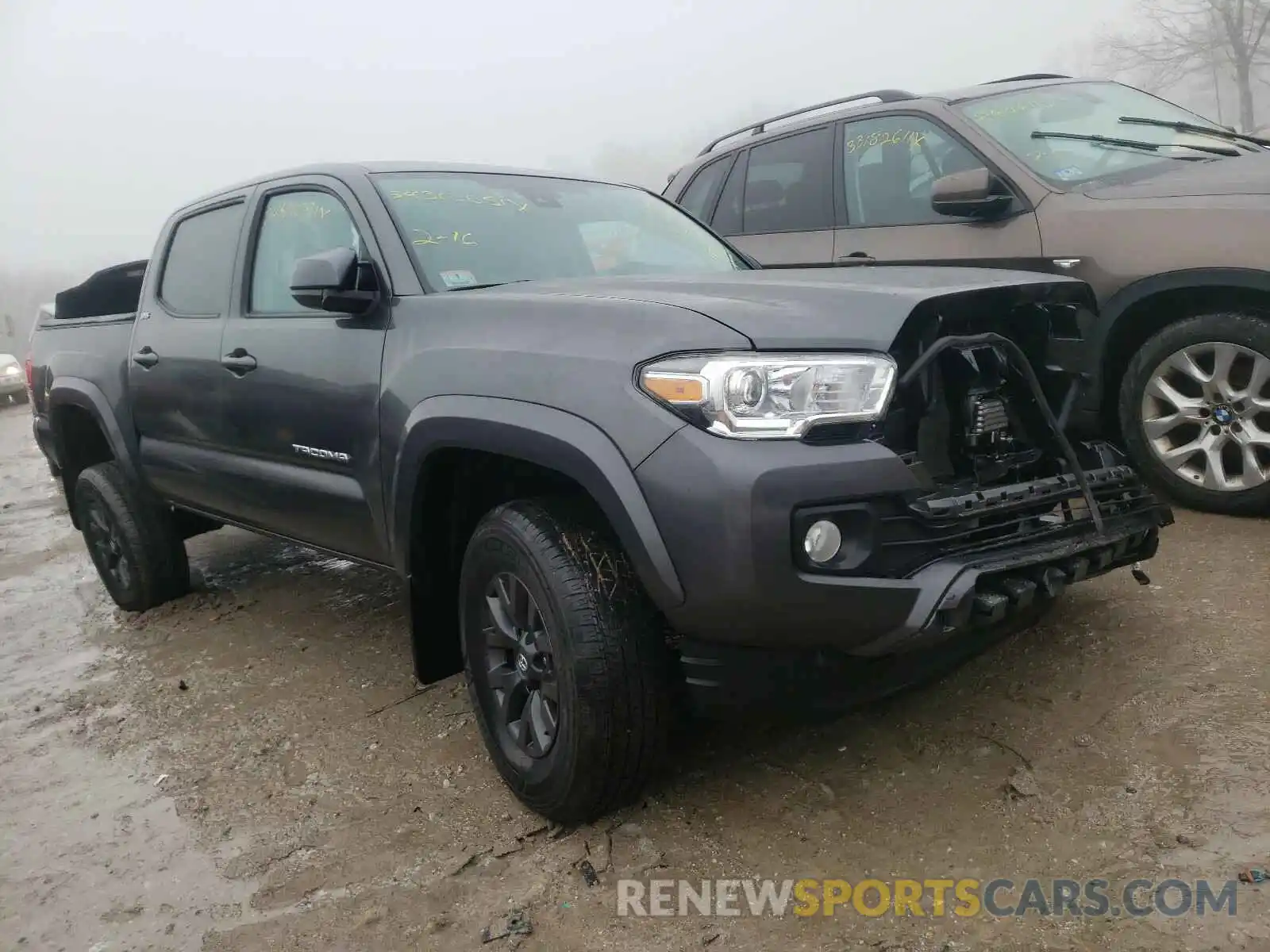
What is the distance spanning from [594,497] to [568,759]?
63 centimetres

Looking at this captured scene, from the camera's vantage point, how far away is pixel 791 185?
5.40 metres

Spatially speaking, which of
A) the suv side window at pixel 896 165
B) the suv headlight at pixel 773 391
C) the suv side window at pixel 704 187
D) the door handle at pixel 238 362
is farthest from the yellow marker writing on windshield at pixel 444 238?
the suv side window at pixel 704 187

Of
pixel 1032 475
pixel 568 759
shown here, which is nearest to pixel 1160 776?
pixel 1032 475

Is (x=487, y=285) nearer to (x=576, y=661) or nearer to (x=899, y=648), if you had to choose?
(x=576, y=661)

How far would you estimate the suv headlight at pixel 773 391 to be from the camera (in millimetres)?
2070

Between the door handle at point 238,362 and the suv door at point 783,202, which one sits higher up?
the suv door at point 783,202

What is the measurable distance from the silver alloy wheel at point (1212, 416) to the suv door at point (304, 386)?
2977 mm

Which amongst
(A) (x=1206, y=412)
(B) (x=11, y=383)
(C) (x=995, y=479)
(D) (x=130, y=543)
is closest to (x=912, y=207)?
(A) (x=1206, y=412)

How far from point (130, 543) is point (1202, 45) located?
82.2 ft

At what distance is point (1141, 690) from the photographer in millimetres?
2760

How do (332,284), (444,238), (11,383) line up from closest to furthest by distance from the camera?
(332,284), (444,238), (11,383)

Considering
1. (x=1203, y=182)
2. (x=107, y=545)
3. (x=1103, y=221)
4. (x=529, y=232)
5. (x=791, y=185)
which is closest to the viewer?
(x=529, y=232)

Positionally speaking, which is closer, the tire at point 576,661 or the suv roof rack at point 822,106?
the tire at point 576,661

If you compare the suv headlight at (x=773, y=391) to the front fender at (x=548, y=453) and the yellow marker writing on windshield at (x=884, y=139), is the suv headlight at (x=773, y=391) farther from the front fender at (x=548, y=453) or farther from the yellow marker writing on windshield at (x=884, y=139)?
the yellow marker writing on windshield at (x=884, y=139)
